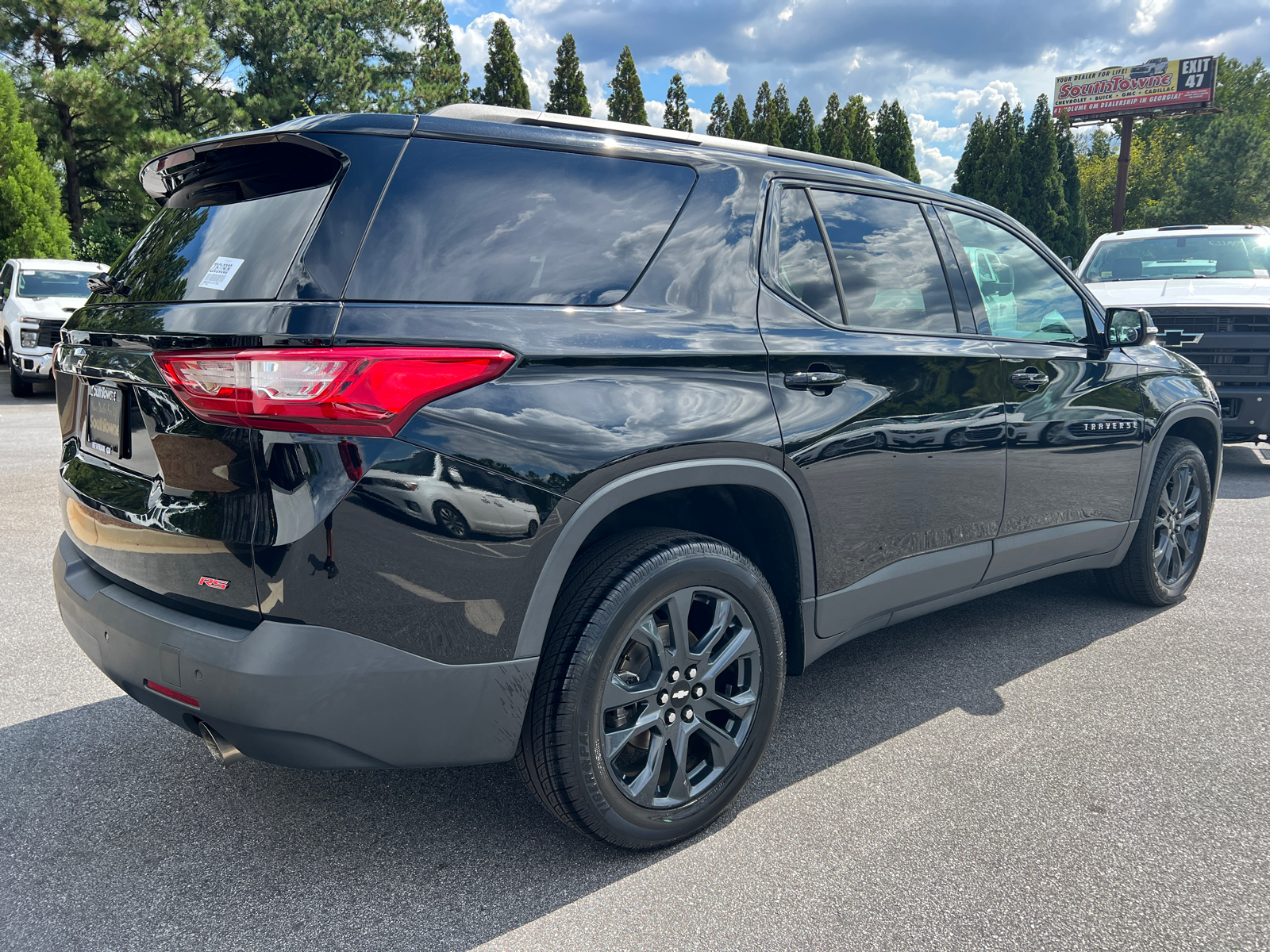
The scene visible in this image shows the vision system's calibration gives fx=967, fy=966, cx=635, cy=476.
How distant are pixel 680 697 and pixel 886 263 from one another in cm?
159

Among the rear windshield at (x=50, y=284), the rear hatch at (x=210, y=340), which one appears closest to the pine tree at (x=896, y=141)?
the rear windshield at (x=50, y=284)

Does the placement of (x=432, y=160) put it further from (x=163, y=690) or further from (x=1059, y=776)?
(x=1059, y=776)

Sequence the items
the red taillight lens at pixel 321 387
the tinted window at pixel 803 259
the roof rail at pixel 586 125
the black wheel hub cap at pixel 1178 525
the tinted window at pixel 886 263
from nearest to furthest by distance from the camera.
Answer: the red taillight lens at pixel 321 387, the roof rail at pixel 586 125, the tinted window at pixel 803 259, the tinted window at pixel 886 263, the black wheel hub cap at pixel 1178 525

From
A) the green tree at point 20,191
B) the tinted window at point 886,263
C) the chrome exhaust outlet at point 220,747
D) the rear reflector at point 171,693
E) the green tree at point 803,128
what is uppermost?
the green tree at point 803,128

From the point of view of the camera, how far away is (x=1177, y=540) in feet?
15.1

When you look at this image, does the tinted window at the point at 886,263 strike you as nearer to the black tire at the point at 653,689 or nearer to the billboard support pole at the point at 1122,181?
the black tire at the point at 653,689

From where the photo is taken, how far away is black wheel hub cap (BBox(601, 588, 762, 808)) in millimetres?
2430

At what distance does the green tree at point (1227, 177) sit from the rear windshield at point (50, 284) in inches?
1920

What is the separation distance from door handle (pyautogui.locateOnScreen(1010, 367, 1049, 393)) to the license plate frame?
283 cm

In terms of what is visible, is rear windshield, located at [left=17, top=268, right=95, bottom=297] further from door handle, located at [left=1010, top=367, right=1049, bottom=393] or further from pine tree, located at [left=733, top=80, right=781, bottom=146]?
pine tree, located at [left=733, top=80, right=781, bottom=146]

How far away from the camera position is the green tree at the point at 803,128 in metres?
34.4

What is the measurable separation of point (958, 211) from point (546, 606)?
2317 millimetres

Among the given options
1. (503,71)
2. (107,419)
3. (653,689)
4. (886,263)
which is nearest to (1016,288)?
(886,263)

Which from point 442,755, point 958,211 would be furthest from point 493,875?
point 958,211
